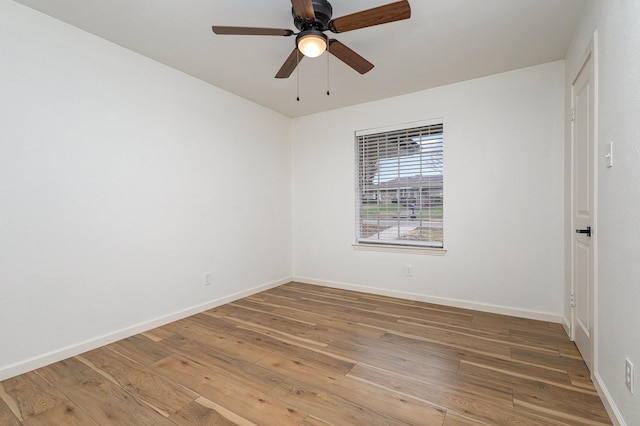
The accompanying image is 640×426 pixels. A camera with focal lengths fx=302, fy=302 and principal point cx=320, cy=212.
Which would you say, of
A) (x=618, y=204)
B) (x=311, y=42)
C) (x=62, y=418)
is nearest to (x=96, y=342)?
(x=62, y=418)

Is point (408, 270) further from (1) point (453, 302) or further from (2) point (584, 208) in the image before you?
(2) point (584, 208)

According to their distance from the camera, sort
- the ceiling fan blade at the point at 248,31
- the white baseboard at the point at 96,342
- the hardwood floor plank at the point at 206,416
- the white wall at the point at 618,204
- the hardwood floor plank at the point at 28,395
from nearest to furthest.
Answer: the white wall at the point at 618,204, the hardwood floor plank at the point at 206,416, the hardwood floor plank at the point at 28,395, the ceiling fan blade at the point at 248,31, the white baseboard at the point at 96,342

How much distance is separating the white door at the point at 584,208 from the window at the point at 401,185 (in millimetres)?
1270

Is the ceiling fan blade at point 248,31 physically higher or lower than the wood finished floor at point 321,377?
higher

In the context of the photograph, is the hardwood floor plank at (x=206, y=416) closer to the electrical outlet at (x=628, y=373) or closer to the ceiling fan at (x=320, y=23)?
the electrical outlet at (x=628, y=373)

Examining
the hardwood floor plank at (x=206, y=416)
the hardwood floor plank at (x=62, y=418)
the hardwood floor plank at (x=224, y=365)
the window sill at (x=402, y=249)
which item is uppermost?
the window sill at (x=402, y=249)

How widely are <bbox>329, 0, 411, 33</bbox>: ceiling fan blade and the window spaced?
1.97 m

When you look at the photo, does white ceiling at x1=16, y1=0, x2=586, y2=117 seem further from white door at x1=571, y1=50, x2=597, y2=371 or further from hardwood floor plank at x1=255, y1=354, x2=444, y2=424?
hardwood floor plank at x1=255, y1=354, x2=444, y2=424

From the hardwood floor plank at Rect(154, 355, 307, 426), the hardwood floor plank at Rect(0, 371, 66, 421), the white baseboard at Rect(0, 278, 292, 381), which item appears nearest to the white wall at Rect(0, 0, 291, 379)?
the white baseboard at Rect(0, 278, 292, 381)

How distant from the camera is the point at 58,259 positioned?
2.29 metres

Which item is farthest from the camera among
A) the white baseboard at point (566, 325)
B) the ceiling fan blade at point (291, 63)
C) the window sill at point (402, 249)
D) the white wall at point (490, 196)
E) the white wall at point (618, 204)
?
the window sill at point (402, 249)

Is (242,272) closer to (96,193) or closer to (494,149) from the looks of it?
(96,193)

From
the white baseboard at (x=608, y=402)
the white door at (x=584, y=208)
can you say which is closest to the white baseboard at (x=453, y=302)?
the white door at (x=584, y=208)

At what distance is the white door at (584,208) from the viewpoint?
1999 millimetres
